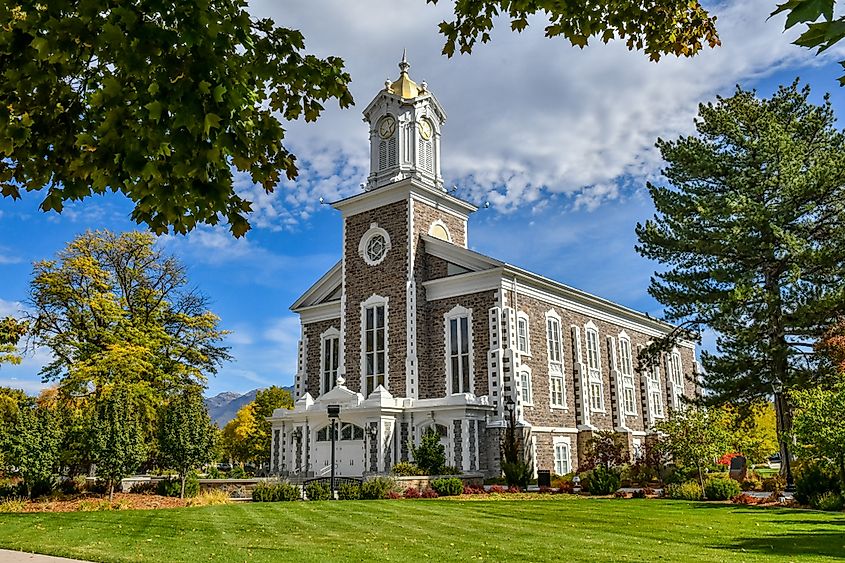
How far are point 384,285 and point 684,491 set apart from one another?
16.5 metres

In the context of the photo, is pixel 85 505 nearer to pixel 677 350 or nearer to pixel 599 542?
pixel 599 542

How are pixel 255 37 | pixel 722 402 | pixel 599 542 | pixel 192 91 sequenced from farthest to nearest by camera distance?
pixel 722 402
pixel 599 542
pixel 255 37
pixel 192 91

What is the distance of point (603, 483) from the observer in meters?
23.5

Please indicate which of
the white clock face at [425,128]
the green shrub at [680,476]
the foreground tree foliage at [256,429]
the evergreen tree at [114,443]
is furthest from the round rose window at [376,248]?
the foreground tree foliage at [256,429]

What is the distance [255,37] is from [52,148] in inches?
78.7

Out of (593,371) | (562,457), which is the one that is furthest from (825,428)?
(593,371)

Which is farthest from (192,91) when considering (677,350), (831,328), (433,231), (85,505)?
(677,350)

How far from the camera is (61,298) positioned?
31.8 metres

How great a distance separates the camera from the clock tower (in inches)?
1380

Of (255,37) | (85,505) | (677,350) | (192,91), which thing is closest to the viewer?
(192,91)

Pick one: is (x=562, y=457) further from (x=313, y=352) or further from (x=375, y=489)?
(x=313, y=352)

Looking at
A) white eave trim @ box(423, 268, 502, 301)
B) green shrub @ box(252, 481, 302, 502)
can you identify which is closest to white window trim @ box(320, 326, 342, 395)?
white eave trim @ box(423, 268, 502, 301)

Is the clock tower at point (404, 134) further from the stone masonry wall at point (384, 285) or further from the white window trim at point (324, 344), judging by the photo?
the white window trim at point (324, 344)

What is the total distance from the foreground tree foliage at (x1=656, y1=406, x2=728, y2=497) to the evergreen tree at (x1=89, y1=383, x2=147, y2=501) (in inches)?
695
